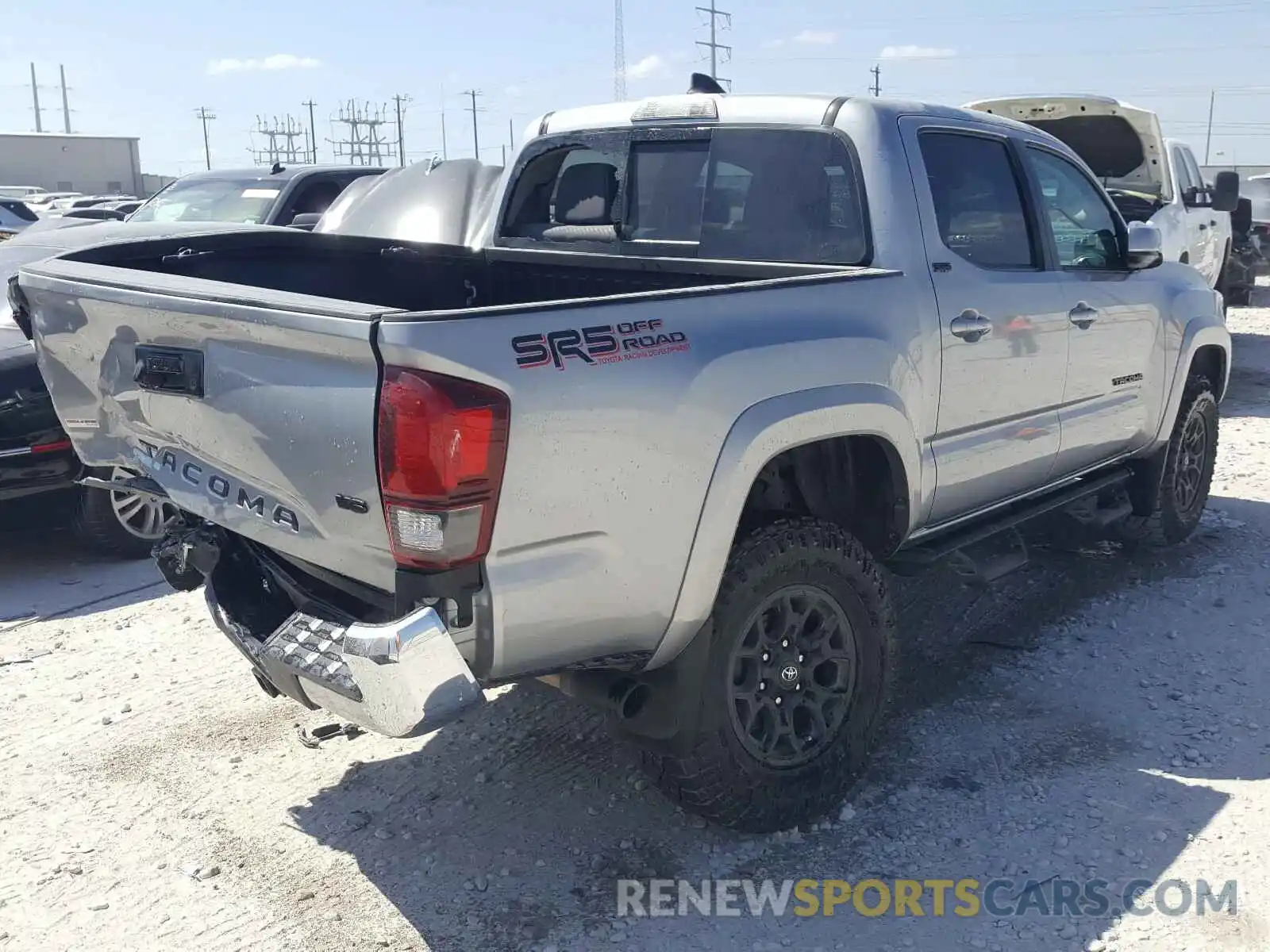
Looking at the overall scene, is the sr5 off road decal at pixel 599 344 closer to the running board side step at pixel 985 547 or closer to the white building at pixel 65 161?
the running board side step at pixel 985 547

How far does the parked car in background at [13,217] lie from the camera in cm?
1741

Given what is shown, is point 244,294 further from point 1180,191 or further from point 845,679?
point 1180,191

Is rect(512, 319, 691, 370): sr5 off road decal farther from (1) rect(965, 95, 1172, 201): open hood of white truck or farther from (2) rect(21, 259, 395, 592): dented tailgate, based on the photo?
(1) rect(965, 95, 1172, 201): open hood of white truck

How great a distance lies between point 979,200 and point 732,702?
2.15 m

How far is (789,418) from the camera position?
10.4ft

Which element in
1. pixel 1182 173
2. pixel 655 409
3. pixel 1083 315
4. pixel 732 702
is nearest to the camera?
pixel 655 409

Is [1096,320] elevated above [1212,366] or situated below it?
above

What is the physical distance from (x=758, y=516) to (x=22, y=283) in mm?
2286

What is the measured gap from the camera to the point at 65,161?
60750 millimetres

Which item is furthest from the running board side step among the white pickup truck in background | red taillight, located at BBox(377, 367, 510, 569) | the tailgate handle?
the white pickup truck in background

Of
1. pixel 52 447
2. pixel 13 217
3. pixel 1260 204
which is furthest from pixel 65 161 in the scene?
pixel 52 447

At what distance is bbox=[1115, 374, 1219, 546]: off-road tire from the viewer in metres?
5.78

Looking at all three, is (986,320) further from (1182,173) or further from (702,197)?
(1182,173)

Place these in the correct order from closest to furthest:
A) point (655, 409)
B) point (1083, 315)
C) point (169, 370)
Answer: point (655, 409), point (169, 370), point (1083, 315)
